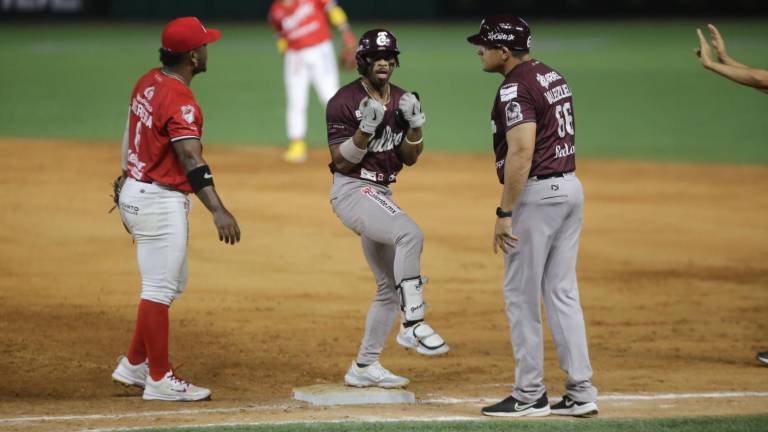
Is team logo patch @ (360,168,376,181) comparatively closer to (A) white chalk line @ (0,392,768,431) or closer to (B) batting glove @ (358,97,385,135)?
(B) batting glove @ (358,97,385,135)

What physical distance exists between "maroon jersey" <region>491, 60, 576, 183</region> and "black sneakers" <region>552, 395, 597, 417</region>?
132 centimetres

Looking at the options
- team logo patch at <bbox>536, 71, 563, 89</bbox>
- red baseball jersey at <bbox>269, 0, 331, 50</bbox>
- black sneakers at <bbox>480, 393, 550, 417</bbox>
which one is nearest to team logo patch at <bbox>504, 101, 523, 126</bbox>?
team logo patch at <bbox>536, 71, 563, 89</bbox>

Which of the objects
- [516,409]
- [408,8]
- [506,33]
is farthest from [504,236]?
[408,8]

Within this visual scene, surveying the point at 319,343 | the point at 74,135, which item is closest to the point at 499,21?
the point at 319,343

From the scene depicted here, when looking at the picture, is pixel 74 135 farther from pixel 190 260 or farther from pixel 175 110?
pixel 175 110

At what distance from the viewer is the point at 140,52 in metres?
30.0

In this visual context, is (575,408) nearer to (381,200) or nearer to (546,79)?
(381,200)

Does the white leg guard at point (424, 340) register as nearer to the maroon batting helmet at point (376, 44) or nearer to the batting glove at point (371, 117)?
the batting glove at point (371, 117)

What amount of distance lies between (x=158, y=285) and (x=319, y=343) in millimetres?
2175

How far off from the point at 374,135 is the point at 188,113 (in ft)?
3.68

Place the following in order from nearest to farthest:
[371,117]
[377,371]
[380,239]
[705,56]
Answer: [371,117] < [380,239] < [705,56] < [377,371]

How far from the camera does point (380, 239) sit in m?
7.50

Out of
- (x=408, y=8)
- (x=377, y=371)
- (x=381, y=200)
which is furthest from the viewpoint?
(x=408, y=8)

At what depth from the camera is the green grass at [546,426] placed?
21.3ft
